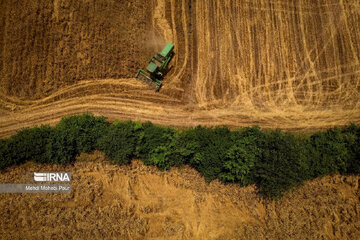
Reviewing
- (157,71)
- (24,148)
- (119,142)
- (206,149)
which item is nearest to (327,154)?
(206,149)

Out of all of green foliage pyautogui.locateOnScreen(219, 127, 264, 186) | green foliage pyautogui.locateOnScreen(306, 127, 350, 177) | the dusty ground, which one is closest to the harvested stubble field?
the dusty ground

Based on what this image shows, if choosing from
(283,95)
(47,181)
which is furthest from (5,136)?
(283,95)

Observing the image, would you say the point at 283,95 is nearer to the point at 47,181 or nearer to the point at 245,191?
the point at 245,191

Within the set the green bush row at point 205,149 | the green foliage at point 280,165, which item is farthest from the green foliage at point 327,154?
the green foliage at point 280,165

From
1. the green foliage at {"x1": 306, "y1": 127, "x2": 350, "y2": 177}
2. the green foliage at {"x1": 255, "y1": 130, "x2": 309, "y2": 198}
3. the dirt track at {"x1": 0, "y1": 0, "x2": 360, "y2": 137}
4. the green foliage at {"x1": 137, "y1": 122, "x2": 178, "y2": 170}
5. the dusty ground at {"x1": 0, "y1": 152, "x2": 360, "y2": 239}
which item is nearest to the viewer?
the green foliage at {"x1": 255, "y1": 130, "x2": 309, "y2": 198}

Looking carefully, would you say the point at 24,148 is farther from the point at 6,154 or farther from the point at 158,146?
the point at 158,146

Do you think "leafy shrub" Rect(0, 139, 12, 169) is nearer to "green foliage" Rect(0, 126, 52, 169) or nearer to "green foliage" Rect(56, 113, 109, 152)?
"green foliage" Rect(0, 126, 52, 169)

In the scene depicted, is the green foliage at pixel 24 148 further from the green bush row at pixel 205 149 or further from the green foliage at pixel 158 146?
the green foliage at pixel 158 146
